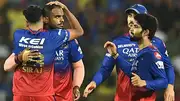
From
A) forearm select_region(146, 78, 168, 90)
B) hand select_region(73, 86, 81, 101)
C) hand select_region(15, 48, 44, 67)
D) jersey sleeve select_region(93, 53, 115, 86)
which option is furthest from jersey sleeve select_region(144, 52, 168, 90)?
hand select_region(15, 48, 44, 67)

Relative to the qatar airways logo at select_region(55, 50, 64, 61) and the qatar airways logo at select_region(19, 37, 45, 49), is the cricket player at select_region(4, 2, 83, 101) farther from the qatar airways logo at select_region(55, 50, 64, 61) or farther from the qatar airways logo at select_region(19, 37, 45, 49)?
the qatar airways logo at select_region(55, 50, 64, 61)

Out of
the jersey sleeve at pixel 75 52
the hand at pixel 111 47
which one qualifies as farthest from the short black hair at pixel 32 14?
the hand at pixel 111 47

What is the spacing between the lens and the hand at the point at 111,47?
6.70 m

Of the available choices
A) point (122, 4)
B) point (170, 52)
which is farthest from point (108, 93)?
point (122, 4)

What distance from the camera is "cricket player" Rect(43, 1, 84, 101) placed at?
7.22 m

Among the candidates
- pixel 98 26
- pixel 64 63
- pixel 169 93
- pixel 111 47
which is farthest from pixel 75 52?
pixel 98 26

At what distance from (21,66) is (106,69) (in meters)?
0.98

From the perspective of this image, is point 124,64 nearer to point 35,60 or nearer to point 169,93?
point 169,93

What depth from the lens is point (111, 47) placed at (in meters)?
6.79

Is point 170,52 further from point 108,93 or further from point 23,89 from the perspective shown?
point 23,89

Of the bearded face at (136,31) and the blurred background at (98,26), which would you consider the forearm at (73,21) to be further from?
the blurred background at (98,26)

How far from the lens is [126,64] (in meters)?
7.16

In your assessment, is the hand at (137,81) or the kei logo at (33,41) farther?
the kei logo at (33,41)

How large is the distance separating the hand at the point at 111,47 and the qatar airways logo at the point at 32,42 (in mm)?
681
